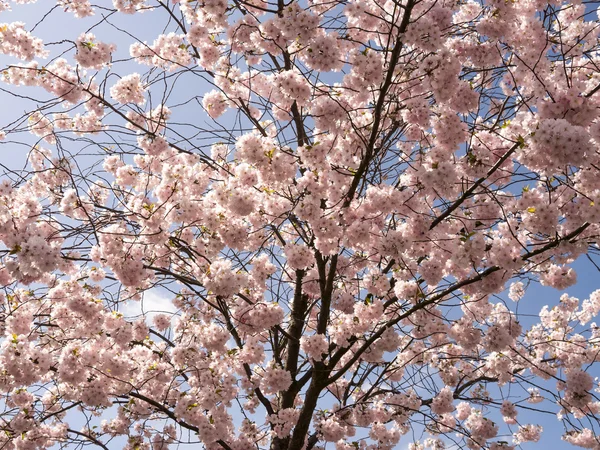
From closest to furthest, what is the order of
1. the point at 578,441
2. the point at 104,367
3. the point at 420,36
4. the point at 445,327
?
the point at 420,36
the point at 104,367
the point at 445,327
the point at 578,441

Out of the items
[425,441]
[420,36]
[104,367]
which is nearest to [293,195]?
[420,36]

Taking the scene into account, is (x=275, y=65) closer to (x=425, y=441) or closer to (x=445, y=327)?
(x=445, y=327)

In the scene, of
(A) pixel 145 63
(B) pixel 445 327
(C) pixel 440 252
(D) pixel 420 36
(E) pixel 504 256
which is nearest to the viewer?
(D) pixel 420 36

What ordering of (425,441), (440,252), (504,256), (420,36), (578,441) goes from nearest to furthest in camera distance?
1. (420,36)
2. (504,256)
3. (440,252)
4. (578,441)
5. (425,441)

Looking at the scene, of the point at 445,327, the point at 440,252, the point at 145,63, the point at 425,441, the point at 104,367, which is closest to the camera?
the point at 440,252

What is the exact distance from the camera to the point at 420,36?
4.25 metres

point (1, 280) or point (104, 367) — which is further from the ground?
point (1, 280)

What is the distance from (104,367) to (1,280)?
173cm

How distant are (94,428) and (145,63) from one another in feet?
18.3

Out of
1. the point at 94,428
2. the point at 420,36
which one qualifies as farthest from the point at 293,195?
the point at 94,428

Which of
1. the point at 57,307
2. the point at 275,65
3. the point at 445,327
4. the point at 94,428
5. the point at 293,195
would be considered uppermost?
the point at 275,65

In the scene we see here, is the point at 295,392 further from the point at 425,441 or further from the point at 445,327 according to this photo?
the point at 425,441

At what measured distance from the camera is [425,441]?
9562 millimetres

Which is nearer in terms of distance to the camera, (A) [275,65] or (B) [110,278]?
(B) [110,278]
